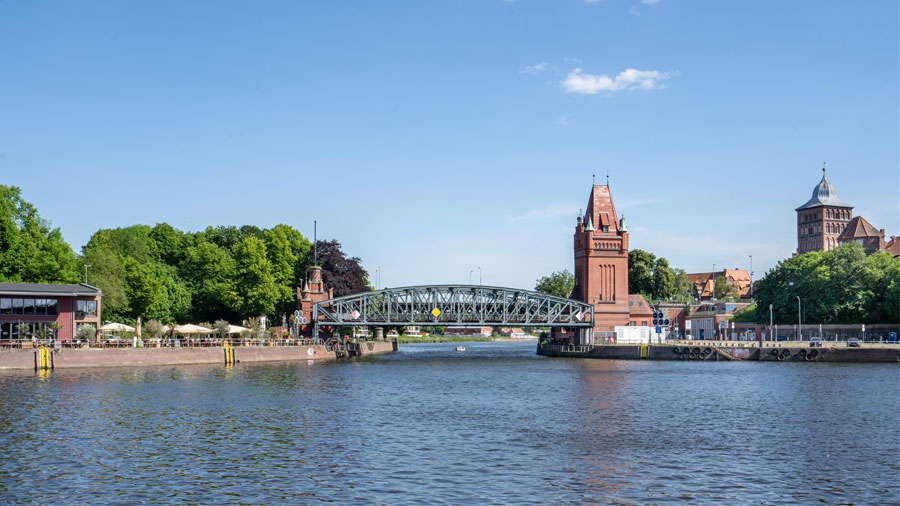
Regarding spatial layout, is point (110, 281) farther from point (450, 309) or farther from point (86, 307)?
point (450, 309)

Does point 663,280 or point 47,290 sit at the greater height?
point 663,280

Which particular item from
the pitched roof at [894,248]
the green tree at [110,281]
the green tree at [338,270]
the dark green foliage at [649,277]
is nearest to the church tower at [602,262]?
the green tree at [338,270]

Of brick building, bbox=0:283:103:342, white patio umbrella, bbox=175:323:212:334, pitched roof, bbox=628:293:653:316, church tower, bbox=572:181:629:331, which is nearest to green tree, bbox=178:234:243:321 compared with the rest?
white patio umbrella, bbox=175:323:212:334

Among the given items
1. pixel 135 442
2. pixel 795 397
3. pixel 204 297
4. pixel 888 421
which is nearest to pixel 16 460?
pixel 135 442

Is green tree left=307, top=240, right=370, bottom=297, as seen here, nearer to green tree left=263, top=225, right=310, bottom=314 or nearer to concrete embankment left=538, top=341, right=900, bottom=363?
green tree left=263, top=225, right=310, bottom=314

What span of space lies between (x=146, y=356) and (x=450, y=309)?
50944mm

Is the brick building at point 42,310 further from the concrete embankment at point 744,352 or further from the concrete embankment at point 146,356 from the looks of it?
the concrete embankment at point 744,352

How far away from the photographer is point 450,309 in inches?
4934

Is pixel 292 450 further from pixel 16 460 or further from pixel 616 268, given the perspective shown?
pixel 616 268

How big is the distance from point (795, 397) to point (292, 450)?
3585 centimetres

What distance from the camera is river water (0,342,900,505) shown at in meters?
28.2

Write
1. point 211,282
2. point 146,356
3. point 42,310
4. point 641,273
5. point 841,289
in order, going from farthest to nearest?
point 641,273
point 211,282
point 841,289
point 42,310
point 146,356

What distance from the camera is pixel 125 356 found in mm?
80438

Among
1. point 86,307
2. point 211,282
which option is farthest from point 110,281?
point 211,282
